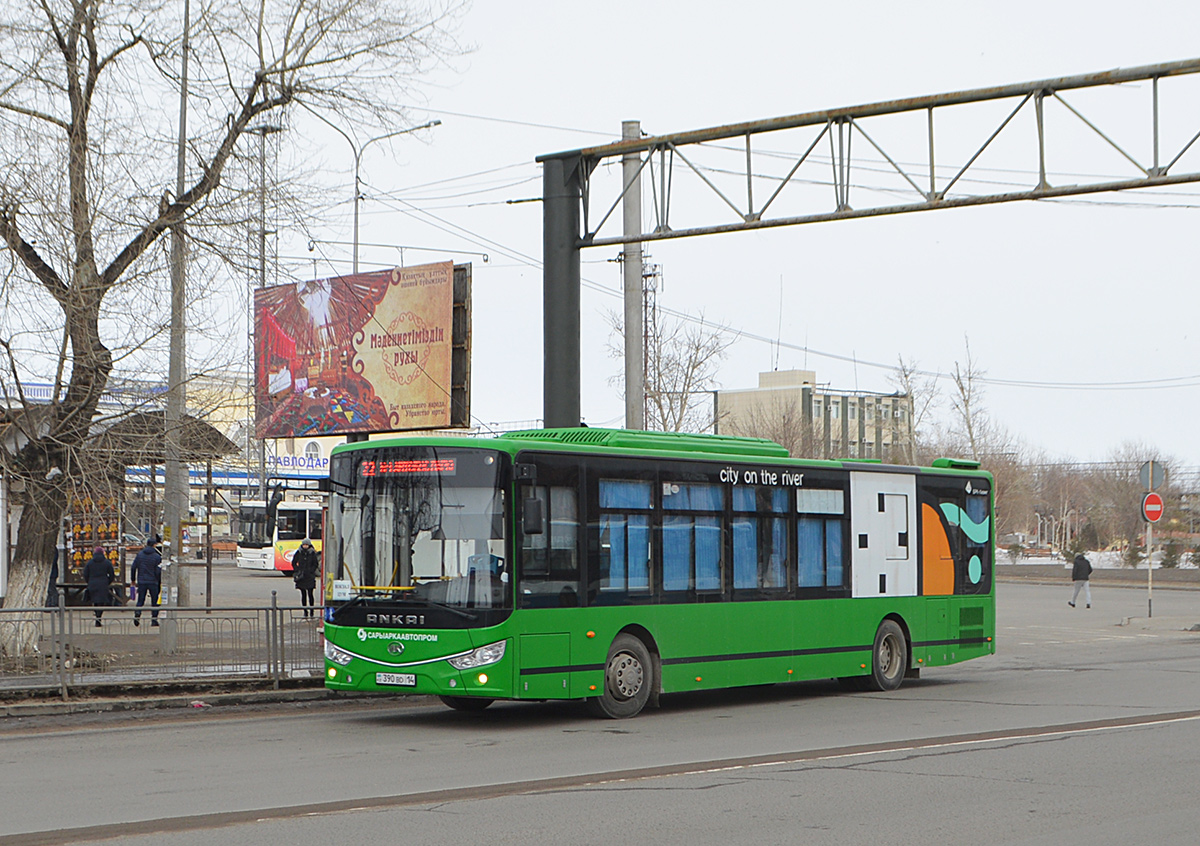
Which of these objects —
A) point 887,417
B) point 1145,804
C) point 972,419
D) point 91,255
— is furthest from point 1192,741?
point 887,417

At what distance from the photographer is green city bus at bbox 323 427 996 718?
548 inches

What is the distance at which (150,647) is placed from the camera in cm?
1680

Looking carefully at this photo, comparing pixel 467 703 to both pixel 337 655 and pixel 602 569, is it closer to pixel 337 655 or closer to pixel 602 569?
pixel 337 655

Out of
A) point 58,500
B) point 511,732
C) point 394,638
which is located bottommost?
point 511,732

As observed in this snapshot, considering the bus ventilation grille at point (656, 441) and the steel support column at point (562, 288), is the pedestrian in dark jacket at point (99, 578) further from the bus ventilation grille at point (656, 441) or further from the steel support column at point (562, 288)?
the bus ventilation grille at point (656, 441)

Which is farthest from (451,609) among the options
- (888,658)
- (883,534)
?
(888,658)

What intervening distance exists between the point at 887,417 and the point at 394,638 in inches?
5473

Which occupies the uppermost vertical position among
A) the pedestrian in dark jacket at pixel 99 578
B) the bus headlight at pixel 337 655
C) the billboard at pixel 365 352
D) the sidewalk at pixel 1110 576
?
the billboard at pixel 365 352

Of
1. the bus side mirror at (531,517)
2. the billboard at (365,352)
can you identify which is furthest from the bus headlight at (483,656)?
the billboard at (365,352)

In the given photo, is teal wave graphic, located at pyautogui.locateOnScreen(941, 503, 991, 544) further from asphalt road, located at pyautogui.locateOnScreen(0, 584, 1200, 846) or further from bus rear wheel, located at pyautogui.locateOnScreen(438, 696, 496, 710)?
bus rear wheel, located at pyautogui.locateOnScreen(438, 696, 496, 710)

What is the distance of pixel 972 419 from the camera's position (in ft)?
237

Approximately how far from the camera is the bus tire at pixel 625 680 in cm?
1470

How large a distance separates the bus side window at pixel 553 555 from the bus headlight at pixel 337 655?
78.3 inches

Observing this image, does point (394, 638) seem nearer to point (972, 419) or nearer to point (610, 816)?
point (610, 816)
